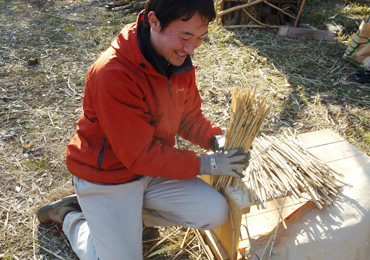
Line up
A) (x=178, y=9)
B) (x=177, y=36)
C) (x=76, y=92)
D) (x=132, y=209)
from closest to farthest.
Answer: (x=178, y=9)
(x=177, y=36)
(x=132, y=209)
(x=76, y=92)

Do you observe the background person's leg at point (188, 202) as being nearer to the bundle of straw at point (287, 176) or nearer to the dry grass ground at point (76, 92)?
the bundle of straw at point (287, 176)

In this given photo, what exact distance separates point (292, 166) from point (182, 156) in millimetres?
736

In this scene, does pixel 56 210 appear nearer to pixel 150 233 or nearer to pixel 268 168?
pixel 150 233

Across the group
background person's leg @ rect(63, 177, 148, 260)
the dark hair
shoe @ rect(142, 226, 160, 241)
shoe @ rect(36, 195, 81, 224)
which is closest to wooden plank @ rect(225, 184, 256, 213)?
background person's leg @ rect(63, 177, 148, 260)

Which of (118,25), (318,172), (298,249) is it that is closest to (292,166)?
(318,172)

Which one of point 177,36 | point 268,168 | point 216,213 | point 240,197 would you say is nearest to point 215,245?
point 216,213

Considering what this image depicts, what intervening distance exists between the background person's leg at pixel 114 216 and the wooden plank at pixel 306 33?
16.0 ft

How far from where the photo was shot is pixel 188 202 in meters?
1.92

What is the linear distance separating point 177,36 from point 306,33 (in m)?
4.91

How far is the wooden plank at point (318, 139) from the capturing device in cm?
238

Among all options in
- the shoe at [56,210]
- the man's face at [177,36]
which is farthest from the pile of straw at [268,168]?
the shoe at [56,210]

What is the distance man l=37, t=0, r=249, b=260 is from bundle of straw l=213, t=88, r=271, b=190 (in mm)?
76

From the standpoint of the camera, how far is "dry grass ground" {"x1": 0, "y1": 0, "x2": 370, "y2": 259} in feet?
8.01

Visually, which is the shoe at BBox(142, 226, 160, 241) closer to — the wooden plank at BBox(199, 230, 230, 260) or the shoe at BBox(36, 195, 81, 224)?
the wooden plank at BBox(199, 230, 230, 260)
